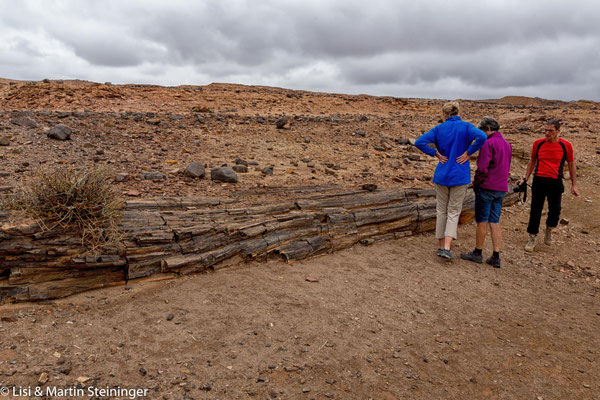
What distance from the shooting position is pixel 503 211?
26.3 feet

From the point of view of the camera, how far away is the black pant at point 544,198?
6043 millimetres

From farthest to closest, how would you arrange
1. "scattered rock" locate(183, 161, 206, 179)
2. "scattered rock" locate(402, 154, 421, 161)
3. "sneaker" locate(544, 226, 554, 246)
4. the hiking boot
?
"scattered rock" locate(402, 154, 421, 161) < "sneaker" locate(544, 226, 554, 246) < "scattered rock" locate(183, 161, 206, 179) < the hiking boot

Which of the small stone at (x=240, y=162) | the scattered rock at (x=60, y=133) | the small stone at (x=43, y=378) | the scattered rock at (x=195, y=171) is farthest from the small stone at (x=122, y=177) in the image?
the small stone at (x=43, y=378)

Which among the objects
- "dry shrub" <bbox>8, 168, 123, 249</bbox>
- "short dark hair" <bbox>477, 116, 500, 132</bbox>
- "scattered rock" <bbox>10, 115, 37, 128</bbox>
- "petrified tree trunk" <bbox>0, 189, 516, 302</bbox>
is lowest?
"petrified tree trunk" <bbox>0, 189, 516, 302</bbox>

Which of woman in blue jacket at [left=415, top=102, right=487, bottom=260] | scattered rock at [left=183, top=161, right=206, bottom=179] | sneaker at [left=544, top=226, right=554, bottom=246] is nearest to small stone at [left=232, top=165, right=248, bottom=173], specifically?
scattered rock at [left=183, top=161, right=206, bottom=179]

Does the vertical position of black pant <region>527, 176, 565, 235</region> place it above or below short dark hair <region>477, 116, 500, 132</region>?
below

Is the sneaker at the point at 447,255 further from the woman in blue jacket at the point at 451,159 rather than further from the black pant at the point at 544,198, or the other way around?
the black pant at the point at 544,198

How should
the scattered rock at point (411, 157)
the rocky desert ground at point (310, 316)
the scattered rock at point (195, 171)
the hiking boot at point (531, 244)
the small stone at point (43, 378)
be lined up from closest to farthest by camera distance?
the small stone at point (43, 378), the rocky desert ground at point (310, 316), the hiking boot at point (531, 244), the scattered rock at point (195, 171), the scattered rock at point (411, 157)

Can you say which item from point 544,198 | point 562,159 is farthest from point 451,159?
point 544,198

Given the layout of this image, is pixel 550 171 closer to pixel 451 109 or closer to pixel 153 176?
pixel 451 109

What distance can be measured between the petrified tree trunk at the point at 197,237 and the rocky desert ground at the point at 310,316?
18cm

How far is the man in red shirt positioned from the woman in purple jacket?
1.05 meters

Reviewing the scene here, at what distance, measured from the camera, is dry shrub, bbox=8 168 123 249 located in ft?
12.5

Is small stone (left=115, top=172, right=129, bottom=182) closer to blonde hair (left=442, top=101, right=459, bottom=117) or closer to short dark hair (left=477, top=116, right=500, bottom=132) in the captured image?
blonde hair (left=442, top=101, right=459, bottom=117)
